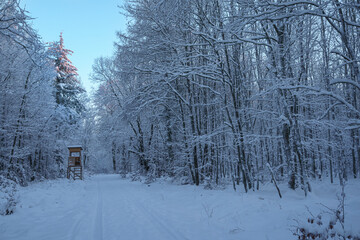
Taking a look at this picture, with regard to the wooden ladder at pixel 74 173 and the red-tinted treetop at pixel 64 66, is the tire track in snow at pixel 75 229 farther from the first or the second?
the red-tinted treetop at pixel 64 66

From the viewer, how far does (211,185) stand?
34.2ft

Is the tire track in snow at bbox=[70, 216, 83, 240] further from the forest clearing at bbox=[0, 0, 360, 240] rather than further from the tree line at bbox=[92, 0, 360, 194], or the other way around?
the tree line at bbox=[92, 0, 360, 194]

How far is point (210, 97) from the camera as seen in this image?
13.4 meters

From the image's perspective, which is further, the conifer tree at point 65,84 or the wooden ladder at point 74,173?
the conifer tree at point 65,84

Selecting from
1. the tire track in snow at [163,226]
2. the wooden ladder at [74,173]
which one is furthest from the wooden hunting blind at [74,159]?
the tire track in snow at [163,226]

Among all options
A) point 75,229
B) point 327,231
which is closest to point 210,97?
point 75,229

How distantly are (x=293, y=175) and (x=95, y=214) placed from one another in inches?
257

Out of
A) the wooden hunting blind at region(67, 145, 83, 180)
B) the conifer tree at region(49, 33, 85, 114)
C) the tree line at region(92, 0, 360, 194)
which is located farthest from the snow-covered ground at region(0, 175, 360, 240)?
the conifer tree at region(49, 33, 85, 114)

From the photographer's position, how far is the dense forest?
25.3 feet

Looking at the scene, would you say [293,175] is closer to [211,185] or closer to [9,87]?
[211,185]

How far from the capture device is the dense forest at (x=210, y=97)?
303 inches

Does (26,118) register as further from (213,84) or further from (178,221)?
(178,221)

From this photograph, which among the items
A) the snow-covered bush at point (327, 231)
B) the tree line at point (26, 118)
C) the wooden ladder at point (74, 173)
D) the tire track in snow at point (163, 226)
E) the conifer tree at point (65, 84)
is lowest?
the wooden ladder at point (74, 173)

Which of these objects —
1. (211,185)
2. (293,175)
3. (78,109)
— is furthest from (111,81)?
(293,175)
